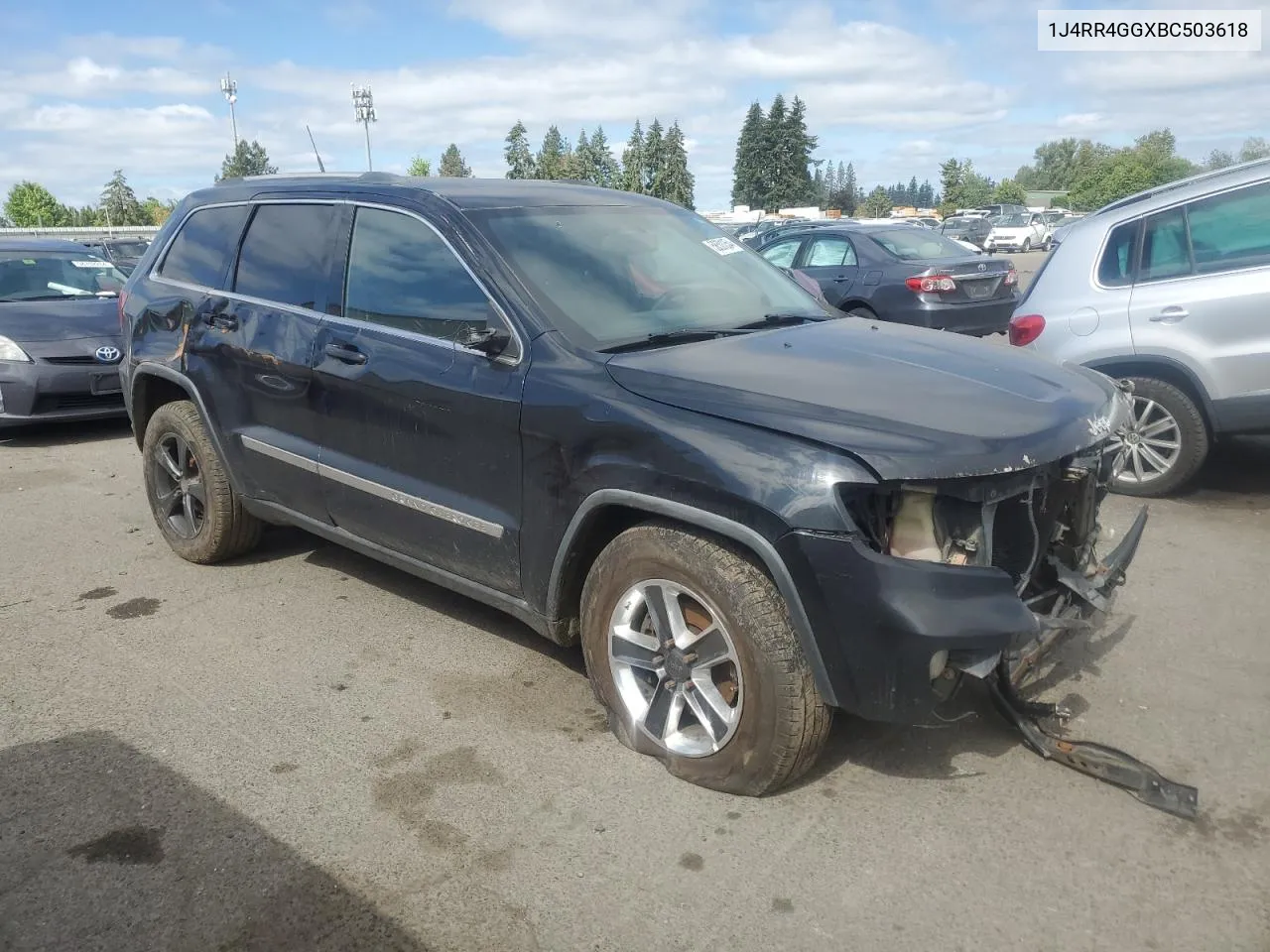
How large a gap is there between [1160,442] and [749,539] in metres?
4.17

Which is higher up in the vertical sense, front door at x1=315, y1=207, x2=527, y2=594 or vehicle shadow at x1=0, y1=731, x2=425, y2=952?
front door at x1=315, y1=207, x2=527, y2=594

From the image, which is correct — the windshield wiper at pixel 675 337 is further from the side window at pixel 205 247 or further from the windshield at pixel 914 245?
the windshield at pixel 914 245

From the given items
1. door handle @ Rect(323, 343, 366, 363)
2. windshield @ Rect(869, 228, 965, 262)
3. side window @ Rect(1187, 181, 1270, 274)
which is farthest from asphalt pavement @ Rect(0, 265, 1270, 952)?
windshield @ Rect(869, 228, 965, 262)

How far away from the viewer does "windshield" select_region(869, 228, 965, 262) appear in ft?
36.7

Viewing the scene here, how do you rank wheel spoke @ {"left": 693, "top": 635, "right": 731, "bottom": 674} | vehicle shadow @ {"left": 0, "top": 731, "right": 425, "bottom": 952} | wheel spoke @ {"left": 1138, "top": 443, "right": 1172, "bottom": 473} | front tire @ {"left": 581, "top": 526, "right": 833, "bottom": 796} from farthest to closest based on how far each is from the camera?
wheel spoke @ {"left": 1138, "top": 443, "right": 1172, "bottom": 473}
wheel spoke @ {"left": 693, "top": 635, "right": 731, "bottom": 674}
front tire @ {"left": 581, "top": 526, "right": 833, "bottom": 796}
vehicle shadow @ {"left": 0, "top": 731, "right": 425, "bottom": 952}

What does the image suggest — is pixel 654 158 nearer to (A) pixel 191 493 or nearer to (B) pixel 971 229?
(B) pixel 971 229

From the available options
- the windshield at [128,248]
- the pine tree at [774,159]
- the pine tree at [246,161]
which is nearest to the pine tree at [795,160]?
the pine tree at [774,159]

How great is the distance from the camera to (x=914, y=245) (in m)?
11.4

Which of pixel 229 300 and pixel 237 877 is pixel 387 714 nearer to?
pixel 237 877

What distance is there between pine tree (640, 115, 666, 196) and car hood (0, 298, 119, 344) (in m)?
74.8

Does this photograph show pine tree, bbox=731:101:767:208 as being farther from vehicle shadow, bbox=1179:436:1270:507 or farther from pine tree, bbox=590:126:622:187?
vehicle shadow, bbox=1179:436:1270:507

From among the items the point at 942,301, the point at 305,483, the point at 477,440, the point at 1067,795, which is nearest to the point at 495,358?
the point at 477,440

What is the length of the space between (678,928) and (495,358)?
1.90 metres

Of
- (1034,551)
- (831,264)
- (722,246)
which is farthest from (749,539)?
(831,264)
